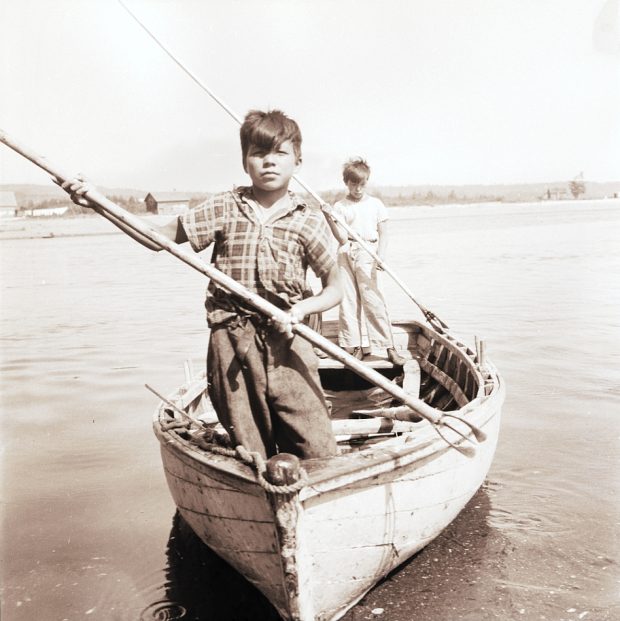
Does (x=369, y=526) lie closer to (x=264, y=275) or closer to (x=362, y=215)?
(x=264, y=275)

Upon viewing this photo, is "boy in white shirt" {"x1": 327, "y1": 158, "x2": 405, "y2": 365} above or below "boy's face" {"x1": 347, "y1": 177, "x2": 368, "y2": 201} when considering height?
below

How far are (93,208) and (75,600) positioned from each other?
7.56ft

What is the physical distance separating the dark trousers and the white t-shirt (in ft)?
11.1

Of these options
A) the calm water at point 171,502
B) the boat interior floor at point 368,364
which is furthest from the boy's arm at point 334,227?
the calm water at point 171,502

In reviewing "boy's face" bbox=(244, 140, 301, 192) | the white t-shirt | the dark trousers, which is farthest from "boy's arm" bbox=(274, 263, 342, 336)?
the white t-shirt

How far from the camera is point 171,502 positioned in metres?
4.93

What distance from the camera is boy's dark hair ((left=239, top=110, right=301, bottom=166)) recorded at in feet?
8.68

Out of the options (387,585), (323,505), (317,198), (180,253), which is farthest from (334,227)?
(323,505)

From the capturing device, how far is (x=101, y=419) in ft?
22.4

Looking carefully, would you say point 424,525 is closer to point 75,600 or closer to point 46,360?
point 75,600

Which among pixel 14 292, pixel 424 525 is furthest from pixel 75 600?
pixel 14 292

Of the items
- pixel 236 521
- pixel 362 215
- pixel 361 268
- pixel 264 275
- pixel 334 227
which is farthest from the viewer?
pixel 361 268

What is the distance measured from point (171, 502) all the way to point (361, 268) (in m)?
2.65

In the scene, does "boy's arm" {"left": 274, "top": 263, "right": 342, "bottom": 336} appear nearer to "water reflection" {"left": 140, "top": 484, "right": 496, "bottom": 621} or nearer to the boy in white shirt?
"water reflection" {"left": 140, "top": 484, "right": 496, "bottom": 621}
